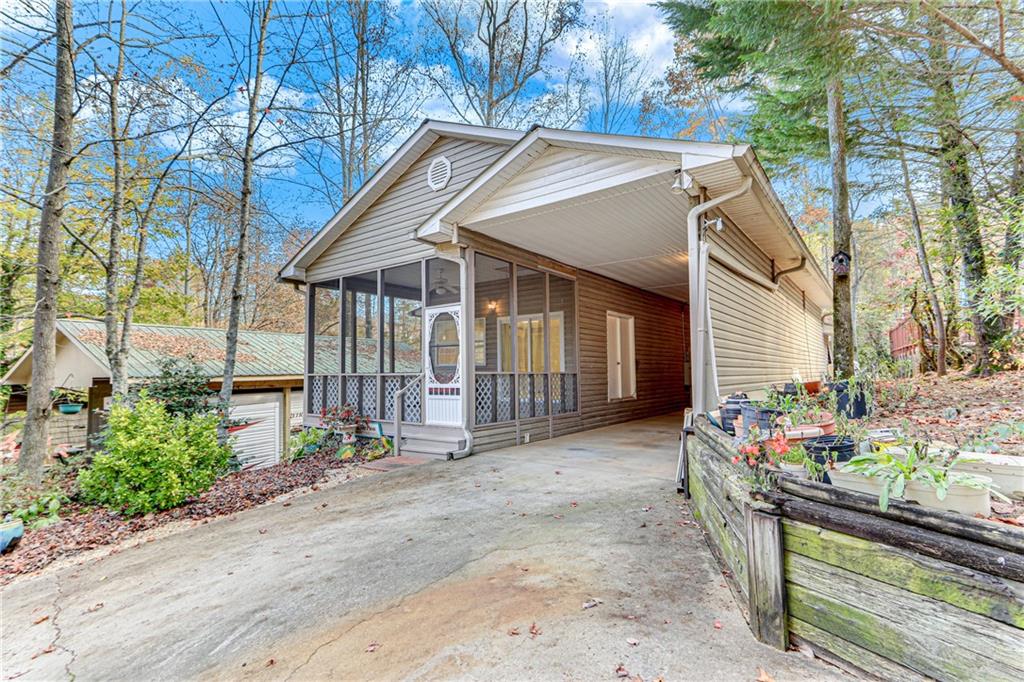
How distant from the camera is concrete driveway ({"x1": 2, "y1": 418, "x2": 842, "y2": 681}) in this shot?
6.25ft

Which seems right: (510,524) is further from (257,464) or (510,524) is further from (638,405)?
(257,464)

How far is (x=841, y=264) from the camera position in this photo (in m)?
6.29

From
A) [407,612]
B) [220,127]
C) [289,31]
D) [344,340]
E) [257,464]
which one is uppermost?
[289,31]

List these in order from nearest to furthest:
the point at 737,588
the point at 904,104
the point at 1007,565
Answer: the point at 1007,565, the point at 737,588, the point at 904,104

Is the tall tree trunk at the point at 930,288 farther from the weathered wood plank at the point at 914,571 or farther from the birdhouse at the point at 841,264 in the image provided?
the weathered wood plank at the point at 914,571

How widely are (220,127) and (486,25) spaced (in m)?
9.15

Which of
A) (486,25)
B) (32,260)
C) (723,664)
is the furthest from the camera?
(486,25)

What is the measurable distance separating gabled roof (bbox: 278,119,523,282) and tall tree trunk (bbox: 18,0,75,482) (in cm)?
340

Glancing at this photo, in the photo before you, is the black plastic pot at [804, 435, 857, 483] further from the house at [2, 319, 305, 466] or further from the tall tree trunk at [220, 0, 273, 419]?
the house at [2, 319, 305, 466]

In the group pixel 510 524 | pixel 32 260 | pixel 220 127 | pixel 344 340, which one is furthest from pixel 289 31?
pixel 510 524

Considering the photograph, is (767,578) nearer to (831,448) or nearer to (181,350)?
(831,448)

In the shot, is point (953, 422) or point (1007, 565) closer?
point (1007, 565)

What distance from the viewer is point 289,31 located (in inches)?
285

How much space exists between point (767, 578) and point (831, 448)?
69 centimetres
